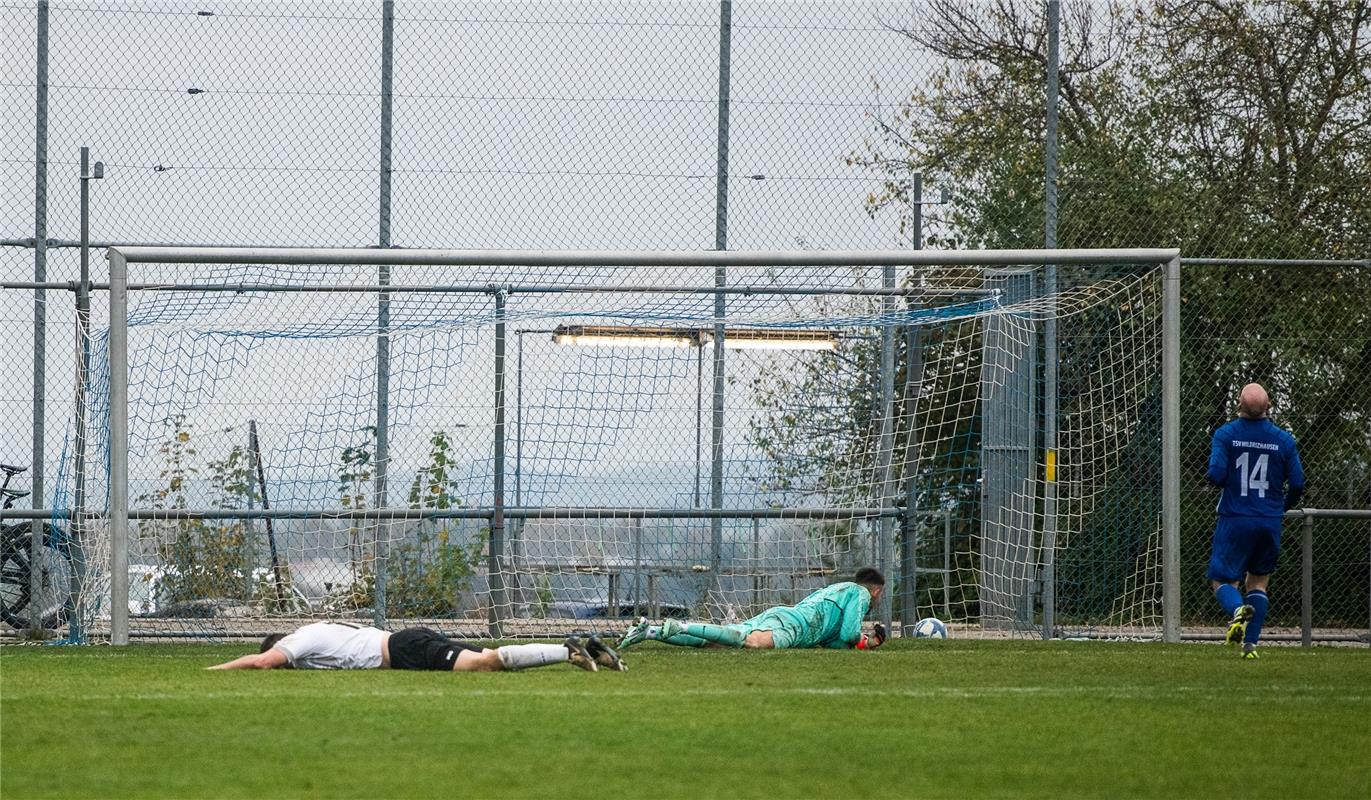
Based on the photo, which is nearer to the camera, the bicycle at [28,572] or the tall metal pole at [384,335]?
the bicycle at [28,572]

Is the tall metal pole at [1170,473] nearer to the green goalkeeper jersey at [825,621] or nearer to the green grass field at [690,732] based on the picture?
the green goalkeeper jersey at [825,621]

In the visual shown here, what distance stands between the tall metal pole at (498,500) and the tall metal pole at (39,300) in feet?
10.0

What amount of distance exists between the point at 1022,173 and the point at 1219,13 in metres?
3.08

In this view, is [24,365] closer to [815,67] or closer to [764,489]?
[764,489]

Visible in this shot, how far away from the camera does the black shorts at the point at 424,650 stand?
8.46 metres

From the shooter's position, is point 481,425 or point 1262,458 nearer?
point 1262,458

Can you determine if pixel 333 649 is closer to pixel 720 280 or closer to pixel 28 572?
pixel 28 572

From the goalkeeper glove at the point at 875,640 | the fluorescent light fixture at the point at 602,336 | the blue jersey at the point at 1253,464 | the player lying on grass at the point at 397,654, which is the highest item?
the fluorescent light fixture at the point at 602,336

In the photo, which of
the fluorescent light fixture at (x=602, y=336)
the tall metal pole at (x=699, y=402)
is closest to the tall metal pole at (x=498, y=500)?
the fluorescent light fixture at (x=602, y=336)

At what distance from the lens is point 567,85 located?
13.6m

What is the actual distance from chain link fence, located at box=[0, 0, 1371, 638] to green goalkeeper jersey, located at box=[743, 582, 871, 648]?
1.96m

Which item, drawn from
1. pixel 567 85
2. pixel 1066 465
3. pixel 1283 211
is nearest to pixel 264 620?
pixel 567 85

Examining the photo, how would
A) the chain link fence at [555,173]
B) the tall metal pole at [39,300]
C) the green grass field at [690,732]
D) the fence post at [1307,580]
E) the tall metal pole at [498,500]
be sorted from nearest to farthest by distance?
the green grass field at [690,732]
the tall metal pole at [39,300]
the tall metal pole at [498,500]
the fence post at [1307,580]
the chain link fence at [555,173]

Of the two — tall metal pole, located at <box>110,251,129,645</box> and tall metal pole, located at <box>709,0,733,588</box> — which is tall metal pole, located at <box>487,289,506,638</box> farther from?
tall metal pole, located at <box>110,251,129,645</box>
